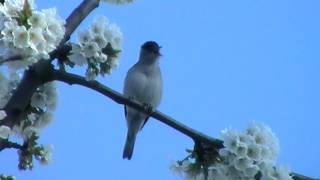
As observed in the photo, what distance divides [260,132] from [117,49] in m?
1.16

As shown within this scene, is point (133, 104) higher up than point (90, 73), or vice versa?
point (133, 104)

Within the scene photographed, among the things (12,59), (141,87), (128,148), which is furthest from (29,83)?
(141,87)

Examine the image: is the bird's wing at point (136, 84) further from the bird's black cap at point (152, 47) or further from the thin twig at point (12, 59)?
the thin twig at point (12, 59)

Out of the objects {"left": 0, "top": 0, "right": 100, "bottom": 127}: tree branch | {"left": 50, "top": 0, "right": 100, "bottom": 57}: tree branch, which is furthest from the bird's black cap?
{"left": 0, "top": 0, "right": 100, "bottom": 127}: tree branch

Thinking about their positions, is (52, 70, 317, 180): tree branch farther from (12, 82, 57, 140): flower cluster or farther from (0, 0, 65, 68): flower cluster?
(0, 0, 65, 68): flower cluster

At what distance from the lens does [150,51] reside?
10.1 m

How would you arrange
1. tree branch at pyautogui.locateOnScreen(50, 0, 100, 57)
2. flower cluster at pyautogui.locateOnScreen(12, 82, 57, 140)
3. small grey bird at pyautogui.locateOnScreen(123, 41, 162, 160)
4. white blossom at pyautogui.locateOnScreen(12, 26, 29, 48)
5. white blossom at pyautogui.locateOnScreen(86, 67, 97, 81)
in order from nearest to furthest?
white blossom at pyautogui.locateOnScreen(12, 26, 29, 48) → white blossom at pyautogui.locateOnScreen(86, 67, 97, 81) → flower cluster at pyautogui.locateOnScreen(12, 82, 57, 140) → tree branch at pyautogui.locateOnScreen(50, 0, 100, 57) → small grey bird at pyautogui.locateOnScreen(123, 41, 162, 160)

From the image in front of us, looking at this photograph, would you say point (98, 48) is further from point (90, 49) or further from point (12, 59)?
point (12, 59)

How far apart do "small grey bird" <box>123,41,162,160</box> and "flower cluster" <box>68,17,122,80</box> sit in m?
4.94

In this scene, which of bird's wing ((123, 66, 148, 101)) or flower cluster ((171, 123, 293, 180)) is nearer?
flower cluster ((171, 123, 293, 180))

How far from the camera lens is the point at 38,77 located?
4.41 metres

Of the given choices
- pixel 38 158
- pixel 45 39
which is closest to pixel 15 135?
pixel 38 158

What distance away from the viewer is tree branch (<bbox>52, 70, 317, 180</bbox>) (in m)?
4.32

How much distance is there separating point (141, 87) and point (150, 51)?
3.26 ft
